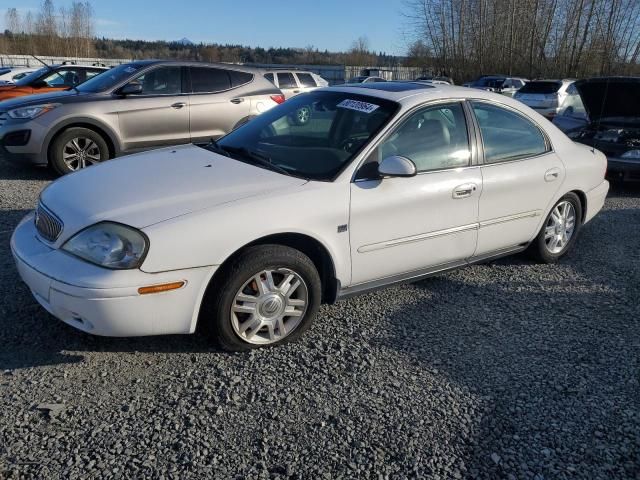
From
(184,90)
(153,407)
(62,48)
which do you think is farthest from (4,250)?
(62,48)

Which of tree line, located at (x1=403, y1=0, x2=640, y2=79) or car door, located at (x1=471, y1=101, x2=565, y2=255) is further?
tree line, located at (x1=403, y1=0, x2=640, y2=79)

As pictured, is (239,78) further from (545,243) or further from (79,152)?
(545,243)

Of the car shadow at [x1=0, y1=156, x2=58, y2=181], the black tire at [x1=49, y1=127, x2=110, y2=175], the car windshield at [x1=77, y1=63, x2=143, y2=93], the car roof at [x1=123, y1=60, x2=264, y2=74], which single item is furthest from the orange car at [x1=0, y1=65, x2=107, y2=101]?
the black tire at [x1=49, y1=127, x2=110, y2=175]

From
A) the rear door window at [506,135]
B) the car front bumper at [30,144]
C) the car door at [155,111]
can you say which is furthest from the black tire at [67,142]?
the rear door window at [506,135]

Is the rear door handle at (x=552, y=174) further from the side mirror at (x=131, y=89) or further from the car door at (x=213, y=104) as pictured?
the side mirror at (x=131, y=89)

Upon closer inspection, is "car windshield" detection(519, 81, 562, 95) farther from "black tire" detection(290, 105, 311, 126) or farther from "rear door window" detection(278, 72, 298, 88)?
"black tire" detection(290, 105, 311, 126)

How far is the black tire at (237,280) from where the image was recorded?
122 inches

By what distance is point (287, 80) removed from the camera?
16344mm

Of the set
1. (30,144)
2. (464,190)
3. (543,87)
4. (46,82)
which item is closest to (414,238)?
(464,190)

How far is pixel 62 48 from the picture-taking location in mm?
53188

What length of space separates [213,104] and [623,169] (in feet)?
19.3

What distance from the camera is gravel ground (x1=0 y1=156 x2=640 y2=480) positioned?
8.11 feet

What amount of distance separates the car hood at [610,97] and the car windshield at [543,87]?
9.92m

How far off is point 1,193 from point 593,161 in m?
6.51
